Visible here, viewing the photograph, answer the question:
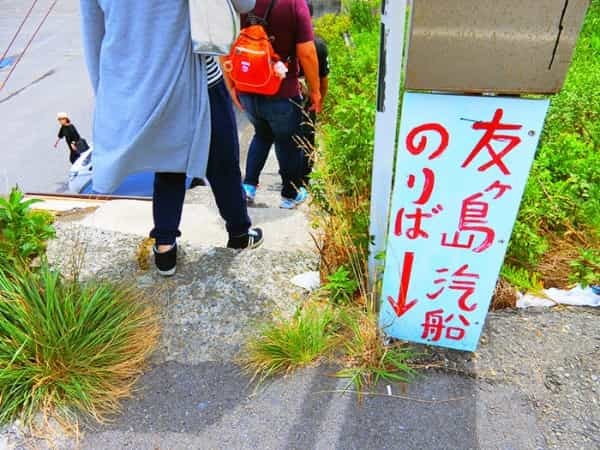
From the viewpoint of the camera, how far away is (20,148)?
31.2ft

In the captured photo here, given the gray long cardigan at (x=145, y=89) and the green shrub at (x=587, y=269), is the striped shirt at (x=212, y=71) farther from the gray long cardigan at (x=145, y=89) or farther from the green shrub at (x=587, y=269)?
the green shrub at (x=587, y=269)

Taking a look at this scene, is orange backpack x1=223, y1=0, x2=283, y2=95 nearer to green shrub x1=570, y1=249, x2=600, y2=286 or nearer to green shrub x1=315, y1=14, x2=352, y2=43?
green shrub x1=570, y1=249, x2=600, y2=286

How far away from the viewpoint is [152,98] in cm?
189

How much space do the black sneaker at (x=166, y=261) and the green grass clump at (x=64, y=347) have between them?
335mm

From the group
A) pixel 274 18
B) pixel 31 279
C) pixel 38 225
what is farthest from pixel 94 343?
pixel 274 18

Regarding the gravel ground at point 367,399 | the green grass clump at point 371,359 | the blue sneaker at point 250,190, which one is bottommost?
the blue sneaker at point 250,190

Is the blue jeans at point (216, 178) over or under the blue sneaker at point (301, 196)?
over

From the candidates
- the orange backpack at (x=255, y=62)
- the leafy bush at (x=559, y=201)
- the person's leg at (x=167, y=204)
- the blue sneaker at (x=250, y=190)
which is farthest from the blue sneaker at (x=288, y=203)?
the leafy bush at (x=559, y=201)

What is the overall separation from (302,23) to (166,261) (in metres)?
1.79

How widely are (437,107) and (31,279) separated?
74.4 inches

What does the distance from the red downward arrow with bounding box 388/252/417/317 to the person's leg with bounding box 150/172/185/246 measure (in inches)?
48.2

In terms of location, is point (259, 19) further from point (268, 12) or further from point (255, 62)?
point (255, 62)

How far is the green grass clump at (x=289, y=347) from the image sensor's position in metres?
1.89

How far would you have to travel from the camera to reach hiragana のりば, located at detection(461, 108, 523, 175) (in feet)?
4.40
